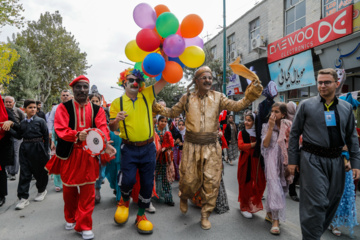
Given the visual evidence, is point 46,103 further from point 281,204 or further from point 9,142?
point 281,204

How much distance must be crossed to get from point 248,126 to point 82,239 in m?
2.82

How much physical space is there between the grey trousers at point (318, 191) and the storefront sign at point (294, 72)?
881cm

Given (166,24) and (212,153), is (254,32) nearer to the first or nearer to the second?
(166,24)

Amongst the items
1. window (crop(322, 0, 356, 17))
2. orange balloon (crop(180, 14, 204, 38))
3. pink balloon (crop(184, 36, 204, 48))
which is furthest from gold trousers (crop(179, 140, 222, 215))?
window (crop(322, 0, 356, 17))

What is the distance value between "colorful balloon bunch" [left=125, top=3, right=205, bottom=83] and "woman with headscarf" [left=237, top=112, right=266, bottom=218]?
1.41 m

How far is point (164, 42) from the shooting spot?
10.2ft

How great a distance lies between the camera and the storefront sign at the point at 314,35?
8.27 meters

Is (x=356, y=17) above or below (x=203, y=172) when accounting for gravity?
above

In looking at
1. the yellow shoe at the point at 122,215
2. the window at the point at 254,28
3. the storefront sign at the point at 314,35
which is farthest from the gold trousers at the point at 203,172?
the window at the point at 254,28

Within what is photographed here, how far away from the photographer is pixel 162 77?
343cm

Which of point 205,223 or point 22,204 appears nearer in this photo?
point 205,223

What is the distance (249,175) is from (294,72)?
9.15 m

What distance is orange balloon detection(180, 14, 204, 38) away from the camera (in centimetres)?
316

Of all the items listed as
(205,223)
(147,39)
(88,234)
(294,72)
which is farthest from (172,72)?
(294,72)
